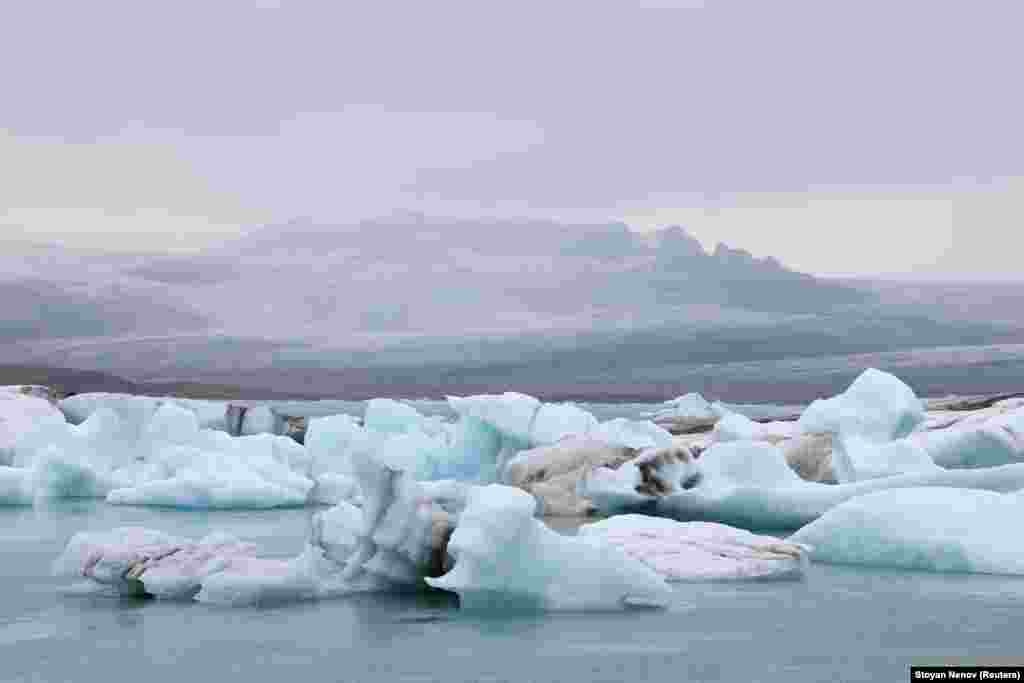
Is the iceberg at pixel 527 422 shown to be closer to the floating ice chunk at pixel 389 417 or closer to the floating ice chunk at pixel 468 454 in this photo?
the floating ice chunk at pixel 468 454

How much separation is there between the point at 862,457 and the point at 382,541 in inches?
420

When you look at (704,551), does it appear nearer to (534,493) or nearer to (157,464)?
(534,493)

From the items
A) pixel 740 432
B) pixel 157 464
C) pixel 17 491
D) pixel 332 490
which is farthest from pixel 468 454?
pixel 17 491

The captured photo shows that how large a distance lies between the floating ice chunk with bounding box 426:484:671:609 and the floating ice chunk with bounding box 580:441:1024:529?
6.06 m

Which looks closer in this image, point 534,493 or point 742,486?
point 742,486

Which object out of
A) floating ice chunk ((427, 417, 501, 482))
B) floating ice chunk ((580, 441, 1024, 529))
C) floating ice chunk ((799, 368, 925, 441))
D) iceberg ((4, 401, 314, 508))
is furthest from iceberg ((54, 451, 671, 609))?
floating ice chunk ((799, 368, 925, 441))

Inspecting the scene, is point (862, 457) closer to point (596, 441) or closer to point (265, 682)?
point (596, 441)

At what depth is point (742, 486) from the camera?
56.9ft

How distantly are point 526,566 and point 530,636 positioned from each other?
98 cm

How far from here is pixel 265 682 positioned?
28.2 feet

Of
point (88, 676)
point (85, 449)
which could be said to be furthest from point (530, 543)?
point (85, 449)

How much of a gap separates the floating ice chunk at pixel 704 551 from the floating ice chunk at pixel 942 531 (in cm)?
92

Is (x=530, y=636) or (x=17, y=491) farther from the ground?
(x=530, y=636)

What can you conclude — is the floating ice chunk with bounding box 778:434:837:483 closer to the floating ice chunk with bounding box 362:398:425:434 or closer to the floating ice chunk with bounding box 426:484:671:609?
the floating ice chunk with bounding box 362:398:425:434
